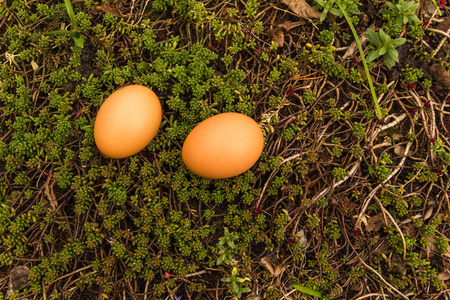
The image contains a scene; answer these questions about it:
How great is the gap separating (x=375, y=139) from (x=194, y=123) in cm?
136

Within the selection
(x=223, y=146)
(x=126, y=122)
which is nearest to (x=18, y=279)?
(x=126, y=122)

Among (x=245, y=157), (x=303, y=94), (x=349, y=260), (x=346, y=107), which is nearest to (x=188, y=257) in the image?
(x=245, y=157)

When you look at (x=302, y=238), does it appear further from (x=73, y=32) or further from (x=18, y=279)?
(x=73, y=32)

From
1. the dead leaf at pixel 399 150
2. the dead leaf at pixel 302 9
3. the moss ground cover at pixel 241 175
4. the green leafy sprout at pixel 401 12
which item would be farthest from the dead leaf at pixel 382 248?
the dead leaf at pixel 302 9

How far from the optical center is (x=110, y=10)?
2314mm

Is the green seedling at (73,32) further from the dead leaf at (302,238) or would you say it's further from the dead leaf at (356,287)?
the dead leaf at (356,287)

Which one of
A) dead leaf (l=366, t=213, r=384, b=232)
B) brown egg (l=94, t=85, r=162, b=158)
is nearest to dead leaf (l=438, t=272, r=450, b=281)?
dead leaf (l=366, t=213, r=384, b=232)

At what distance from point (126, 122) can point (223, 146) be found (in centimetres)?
60

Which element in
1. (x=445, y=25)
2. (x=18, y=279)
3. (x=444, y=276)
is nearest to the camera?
(x=18, y=279)

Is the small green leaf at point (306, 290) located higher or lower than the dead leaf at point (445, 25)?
lower

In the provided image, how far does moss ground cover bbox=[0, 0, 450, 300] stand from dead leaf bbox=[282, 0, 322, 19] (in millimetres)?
15

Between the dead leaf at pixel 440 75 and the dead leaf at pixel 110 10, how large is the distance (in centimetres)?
236

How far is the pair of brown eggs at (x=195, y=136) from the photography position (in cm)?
191

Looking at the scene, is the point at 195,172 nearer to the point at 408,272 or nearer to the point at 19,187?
the point at 19,187
